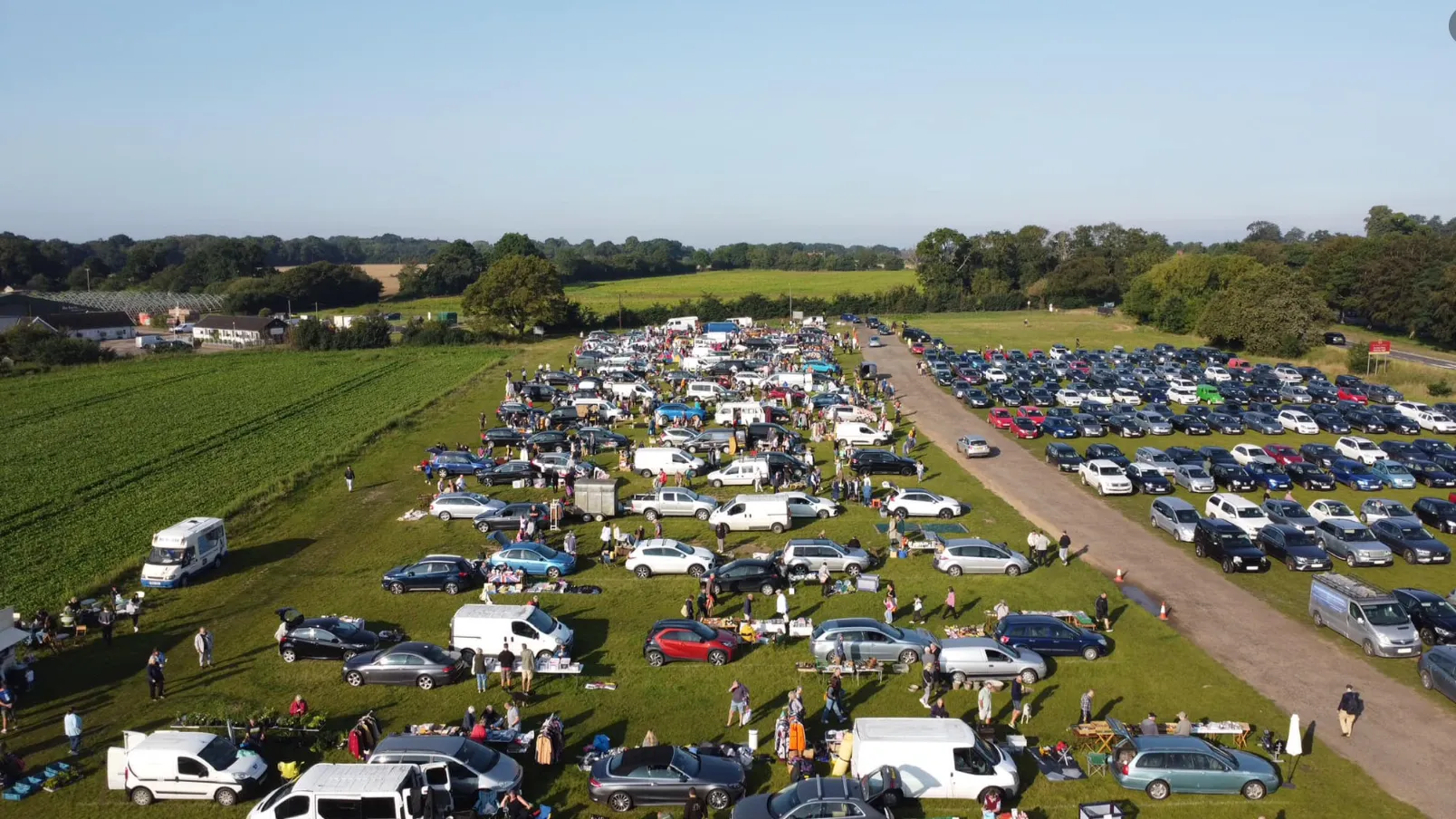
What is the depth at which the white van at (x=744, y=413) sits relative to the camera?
46.1m

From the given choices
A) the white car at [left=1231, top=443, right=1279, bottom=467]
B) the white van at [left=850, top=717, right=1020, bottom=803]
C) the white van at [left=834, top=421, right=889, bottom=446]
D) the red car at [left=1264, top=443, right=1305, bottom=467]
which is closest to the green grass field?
the white van at [left=850, top=717, right=1020, bottom=803]

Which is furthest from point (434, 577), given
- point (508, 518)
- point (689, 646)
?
point (689, 646)

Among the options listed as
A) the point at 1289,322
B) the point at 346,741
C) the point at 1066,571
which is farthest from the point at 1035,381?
the point at 346,741

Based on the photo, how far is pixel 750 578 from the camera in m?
25.4

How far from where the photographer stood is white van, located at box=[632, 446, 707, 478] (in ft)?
124

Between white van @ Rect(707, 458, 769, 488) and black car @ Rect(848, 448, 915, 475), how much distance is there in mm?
4113

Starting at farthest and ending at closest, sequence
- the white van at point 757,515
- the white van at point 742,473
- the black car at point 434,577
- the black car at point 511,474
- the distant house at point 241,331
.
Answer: the distant house at point 241,331
the black car at point 511,474
the white van at point 742,473
the white van at point 757,515
the black car at point 434,577

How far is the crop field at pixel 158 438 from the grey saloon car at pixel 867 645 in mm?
22470

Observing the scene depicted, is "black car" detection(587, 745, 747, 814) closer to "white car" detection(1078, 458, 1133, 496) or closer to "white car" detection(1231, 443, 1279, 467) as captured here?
"white car" detection(1078, 458, 1133, 496)

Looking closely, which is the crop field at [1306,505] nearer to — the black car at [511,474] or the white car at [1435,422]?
the white car at [1435,422]

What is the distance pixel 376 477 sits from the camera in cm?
3962

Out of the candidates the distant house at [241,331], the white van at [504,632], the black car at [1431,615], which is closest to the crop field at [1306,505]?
the black car at [1431,615]

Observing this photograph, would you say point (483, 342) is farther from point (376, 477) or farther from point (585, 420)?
point (376, 477)

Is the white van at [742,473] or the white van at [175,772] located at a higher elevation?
the white van at [742,473]
